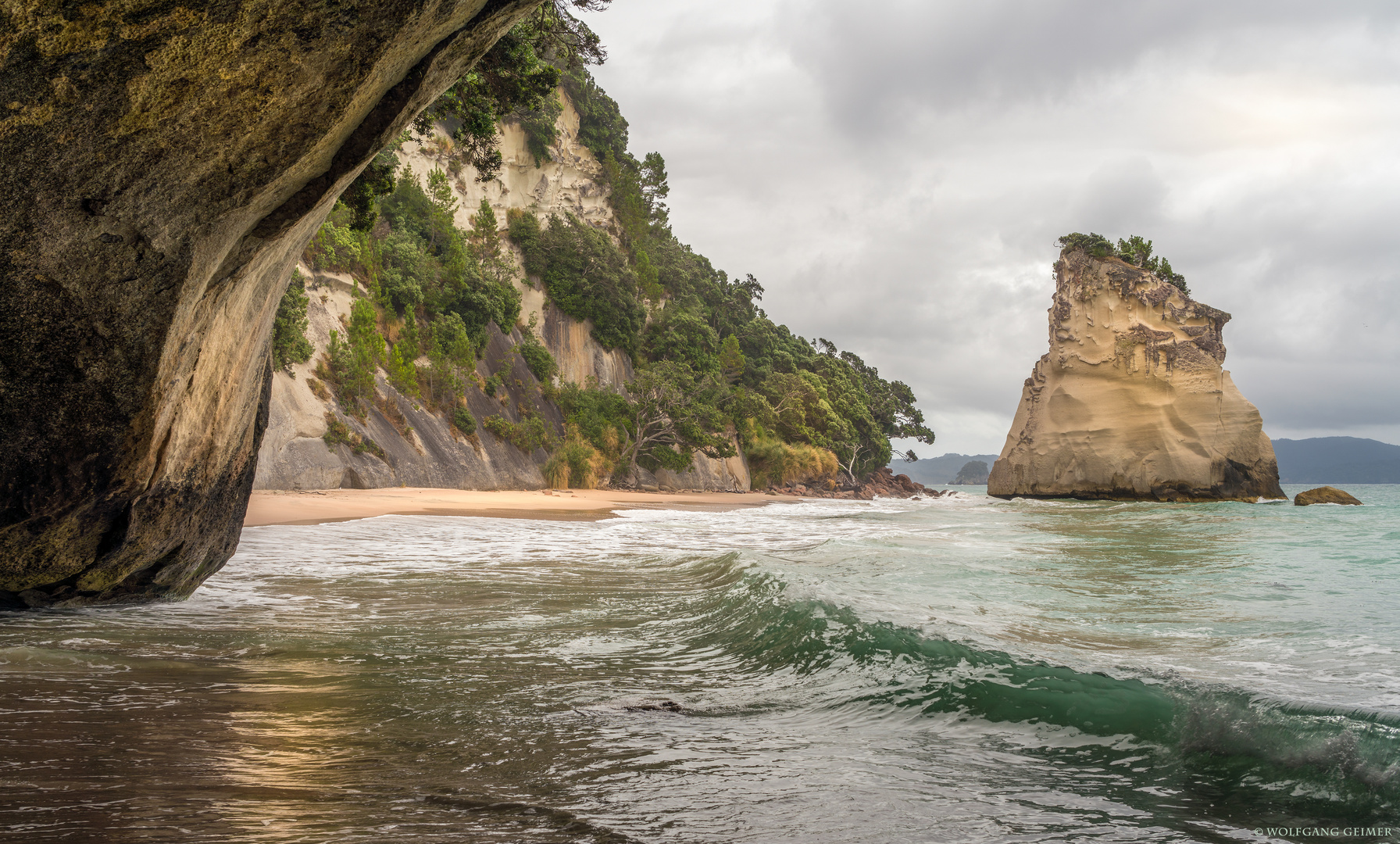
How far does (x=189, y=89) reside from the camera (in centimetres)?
295

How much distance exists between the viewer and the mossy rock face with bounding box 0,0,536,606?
9.21 feet

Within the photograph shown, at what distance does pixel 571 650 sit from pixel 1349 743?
394 centimetres

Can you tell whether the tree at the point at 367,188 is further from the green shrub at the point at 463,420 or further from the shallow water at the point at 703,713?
the green shrub at the point at 463,420

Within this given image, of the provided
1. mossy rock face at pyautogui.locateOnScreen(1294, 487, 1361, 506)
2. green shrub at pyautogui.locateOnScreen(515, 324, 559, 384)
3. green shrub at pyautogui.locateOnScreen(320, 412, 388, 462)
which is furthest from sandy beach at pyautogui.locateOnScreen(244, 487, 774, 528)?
mossy rock face at pyautogui.locateOnScreen(1294, 487, 1361, 506)

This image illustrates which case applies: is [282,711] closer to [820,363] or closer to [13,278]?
[13,278]

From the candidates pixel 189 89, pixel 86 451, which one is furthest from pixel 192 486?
pixel 189 89

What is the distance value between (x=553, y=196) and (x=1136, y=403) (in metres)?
33.5

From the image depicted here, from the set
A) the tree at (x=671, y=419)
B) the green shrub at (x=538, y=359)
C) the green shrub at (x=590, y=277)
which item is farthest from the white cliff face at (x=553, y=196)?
the tree at (x=671, y=419)

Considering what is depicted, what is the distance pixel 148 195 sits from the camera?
127 inches

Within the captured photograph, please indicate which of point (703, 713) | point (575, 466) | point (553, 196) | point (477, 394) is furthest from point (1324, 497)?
point (703, 713)

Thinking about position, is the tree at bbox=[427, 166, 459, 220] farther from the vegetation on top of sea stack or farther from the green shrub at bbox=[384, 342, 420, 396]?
the vegetation on top of sea stack

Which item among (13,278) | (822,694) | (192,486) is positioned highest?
(13,278)

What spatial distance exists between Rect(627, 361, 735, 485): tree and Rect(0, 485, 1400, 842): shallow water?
30.9 meters

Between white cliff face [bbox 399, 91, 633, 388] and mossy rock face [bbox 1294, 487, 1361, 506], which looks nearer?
mossy rock face [bbox 1294, 487, 1361, 506]
